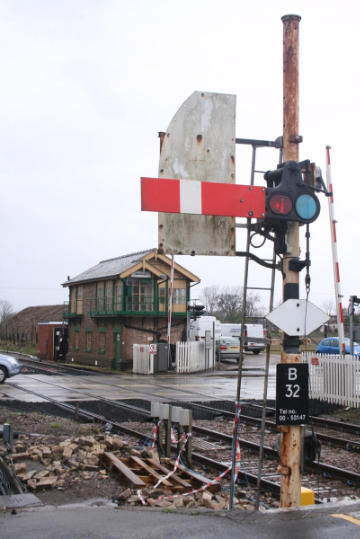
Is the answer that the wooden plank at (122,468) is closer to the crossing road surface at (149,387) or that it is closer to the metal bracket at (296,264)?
the metal bracket at (296,264)

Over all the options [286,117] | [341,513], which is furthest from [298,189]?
[341,513]

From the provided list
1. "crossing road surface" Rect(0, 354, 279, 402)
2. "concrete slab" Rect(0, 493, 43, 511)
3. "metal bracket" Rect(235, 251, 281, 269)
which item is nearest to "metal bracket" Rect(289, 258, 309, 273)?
"metal bracket" Rect(235, 251, 281, 269)

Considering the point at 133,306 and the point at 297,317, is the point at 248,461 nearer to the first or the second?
the point at 297,317

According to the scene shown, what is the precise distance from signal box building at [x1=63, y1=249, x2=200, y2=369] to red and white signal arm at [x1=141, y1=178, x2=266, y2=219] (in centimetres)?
2879

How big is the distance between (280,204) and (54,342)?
40.2 metres

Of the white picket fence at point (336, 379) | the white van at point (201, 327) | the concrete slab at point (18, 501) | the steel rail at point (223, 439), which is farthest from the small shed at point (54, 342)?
the concrete slab at point (18, 501)

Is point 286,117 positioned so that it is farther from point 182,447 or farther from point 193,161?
point 182,447

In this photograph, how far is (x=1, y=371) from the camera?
73.0 ft

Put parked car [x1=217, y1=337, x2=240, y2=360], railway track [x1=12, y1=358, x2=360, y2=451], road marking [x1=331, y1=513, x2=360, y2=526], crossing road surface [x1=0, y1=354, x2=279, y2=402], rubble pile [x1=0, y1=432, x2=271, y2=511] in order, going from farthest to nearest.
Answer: parked car [x1=217, y1=337, x2=240, y2=360]
crossing road surface [x1=0, y1=354, x2=279, y2=402]
railway track [x1=12, y1=358, x2=360, y2=451]
rubble pile [x1=0, y1=432, x2=271, y2=511]
road marking [x1=331, y1=513, x2=360, y2=526]

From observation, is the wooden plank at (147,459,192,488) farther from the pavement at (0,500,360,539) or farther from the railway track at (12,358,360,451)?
the railway track at (12,358,360,451)

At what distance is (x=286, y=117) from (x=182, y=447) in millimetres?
5460

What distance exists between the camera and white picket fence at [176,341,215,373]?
107 ft

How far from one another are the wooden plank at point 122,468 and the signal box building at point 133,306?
86.4 feet

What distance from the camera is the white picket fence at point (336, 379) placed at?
17.1m
